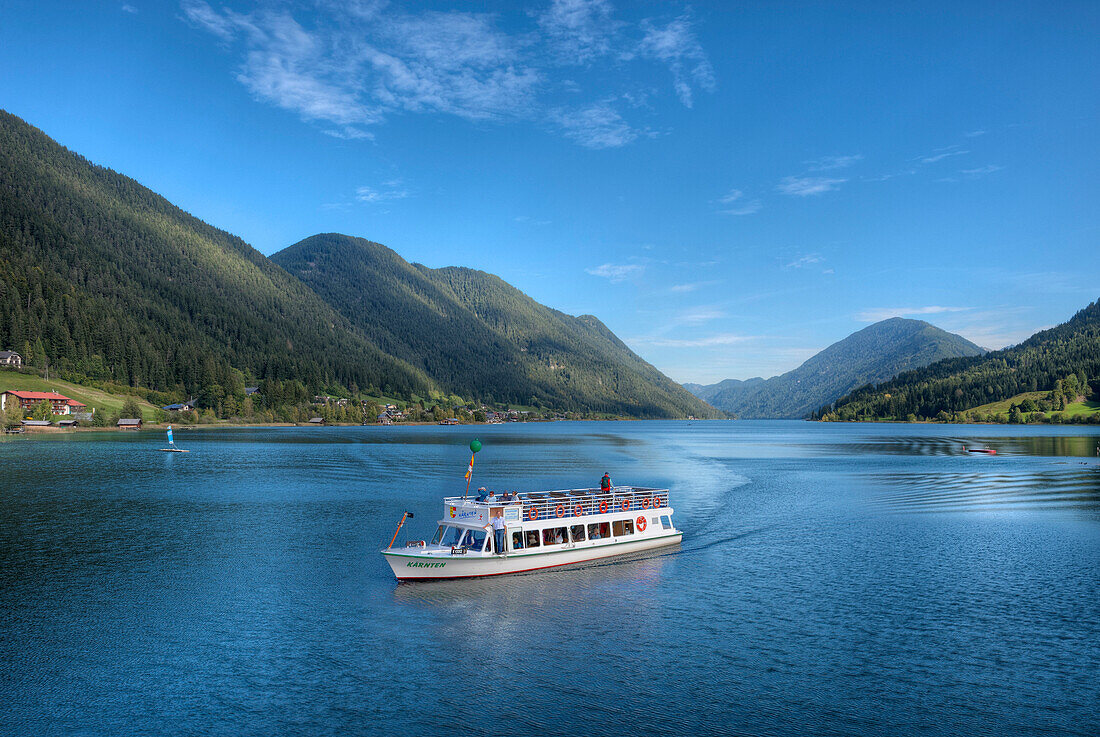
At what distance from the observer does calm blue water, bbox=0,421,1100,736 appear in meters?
24.7

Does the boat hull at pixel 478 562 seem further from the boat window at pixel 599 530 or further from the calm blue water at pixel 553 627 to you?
the boat window at pixel 599 530

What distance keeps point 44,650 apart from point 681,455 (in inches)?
5611

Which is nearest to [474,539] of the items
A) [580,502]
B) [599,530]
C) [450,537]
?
[450,537]

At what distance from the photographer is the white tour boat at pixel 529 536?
142 feet

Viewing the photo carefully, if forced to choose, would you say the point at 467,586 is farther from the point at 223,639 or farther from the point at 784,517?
the point at 784,517

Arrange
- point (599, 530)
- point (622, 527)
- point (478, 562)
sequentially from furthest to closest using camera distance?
1. point (622, 527)
2. point (599, 530)
3. point (478, 562)

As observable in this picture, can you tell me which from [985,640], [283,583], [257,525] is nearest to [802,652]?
[985,640]

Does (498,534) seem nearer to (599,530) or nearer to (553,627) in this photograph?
(599,530)

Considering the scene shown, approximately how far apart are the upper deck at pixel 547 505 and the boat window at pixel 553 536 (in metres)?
0.95

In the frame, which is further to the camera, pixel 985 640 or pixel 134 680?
pixel 985 640

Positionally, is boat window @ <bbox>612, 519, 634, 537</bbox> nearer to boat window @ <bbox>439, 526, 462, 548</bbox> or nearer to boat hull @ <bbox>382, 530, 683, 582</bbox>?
boat hull @ <bbox>382, 530, 683, 582</bbox>

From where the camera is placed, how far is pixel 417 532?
58312mm

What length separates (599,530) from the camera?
52.2 m

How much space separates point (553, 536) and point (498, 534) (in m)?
5.06
